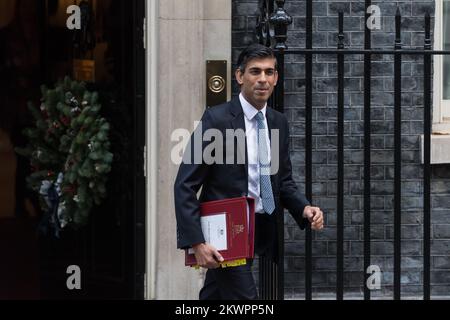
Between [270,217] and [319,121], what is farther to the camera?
[319,121]

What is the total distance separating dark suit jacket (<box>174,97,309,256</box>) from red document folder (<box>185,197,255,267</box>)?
0.07 metres

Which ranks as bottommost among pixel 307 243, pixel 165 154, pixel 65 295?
pixel 65 295

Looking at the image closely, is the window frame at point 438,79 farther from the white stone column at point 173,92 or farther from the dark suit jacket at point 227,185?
the dark suit jacket at point 227,185

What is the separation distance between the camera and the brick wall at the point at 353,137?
Answer: 7801 mm

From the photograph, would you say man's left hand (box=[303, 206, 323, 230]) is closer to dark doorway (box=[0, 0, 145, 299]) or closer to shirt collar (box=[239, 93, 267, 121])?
shirt collar (box=[239, 93, 267, 121])

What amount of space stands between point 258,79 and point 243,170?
0.46 metres

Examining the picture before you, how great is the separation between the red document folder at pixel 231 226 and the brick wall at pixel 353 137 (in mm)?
2147

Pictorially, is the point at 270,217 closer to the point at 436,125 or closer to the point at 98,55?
the point at 436,125

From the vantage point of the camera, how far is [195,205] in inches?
223

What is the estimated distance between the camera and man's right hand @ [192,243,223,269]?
565cm

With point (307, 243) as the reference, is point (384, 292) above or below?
below

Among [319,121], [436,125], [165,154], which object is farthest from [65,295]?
[436,125]

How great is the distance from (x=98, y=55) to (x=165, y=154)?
53.8 inches

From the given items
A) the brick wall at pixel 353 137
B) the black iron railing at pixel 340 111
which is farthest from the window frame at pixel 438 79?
the black iron railing at pixel 340 111
